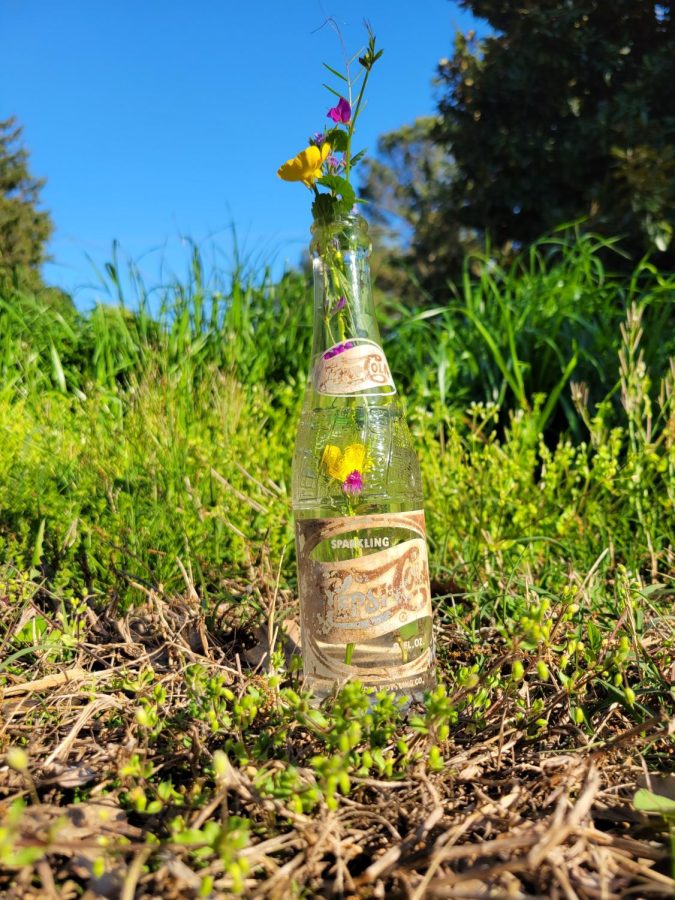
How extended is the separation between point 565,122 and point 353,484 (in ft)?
28.2

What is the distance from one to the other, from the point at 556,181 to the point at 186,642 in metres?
8.49

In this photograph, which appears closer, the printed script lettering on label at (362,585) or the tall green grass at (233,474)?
the printed script lettering on label at (362,585)

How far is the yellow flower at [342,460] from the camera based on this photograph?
1.59 metres

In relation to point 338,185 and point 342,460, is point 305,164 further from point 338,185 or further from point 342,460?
point 342,460

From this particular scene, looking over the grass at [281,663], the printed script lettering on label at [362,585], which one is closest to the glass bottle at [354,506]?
the printed script lettering on label at [362,585]

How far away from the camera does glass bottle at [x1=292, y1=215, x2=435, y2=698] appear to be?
1414 millimetres

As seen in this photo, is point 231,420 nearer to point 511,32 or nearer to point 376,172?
point 511,32

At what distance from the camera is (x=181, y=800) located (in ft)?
3.16

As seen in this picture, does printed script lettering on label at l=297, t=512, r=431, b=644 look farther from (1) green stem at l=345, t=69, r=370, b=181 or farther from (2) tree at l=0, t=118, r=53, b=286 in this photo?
(2) tree at l=0, t=118, r=53, b=286

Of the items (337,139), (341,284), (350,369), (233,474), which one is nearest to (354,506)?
(350,369)

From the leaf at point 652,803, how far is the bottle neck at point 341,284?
3.40 feet

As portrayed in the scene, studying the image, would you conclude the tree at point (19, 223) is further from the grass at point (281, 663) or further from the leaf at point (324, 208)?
the leaf at point (324, 208)

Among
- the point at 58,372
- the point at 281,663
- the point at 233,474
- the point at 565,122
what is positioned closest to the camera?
the point at 281,663

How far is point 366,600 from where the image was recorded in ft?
4.60
